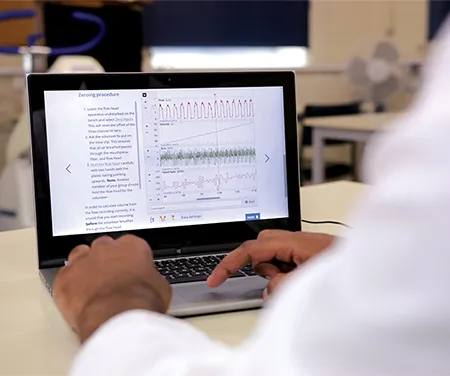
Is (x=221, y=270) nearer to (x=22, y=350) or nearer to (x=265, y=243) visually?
(x=265, y=243)

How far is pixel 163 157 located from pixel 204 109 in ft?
0.35

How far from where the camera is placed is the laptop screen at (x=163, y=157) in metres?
1.02

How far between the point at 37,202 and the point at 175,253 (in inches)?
9.0

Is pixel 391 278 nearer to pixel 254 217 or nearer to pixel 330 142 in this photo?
pixel 254 217

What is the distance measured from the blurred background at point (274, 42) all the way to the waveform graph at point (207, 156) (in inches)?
74.1

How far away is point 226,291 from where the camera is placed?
0.87m

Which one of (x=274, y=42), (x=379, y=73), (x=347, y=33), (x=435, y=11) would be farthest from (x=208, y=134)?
(x=435, y=11)

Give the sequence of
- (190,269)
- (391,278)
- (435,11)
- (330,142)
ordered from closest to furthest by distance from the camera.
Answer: (391,278), (190,269), (330,142), (435,11)

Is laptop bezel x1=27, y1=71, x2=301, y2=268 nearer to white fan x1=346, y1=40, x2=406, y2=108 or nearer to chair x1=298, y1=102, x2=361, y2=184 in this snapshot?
chair x1=298, y1=102, x2=361, y2=184

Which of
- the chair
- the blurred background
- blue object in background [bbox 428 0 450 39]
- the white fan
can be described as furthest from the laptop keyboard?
blue object in background [bbox 428 0 450 39]

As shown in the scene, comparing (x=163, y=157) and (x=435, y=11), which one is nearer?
(x=163, y=157)

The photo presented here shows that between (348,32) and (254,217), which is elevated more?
(348,32)

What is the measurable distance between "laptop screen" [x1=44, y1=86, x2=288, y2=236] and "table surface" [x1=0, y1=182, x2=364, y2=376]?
0.35 ft

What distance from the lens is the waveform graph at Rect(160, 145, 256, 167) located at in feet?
3.46
